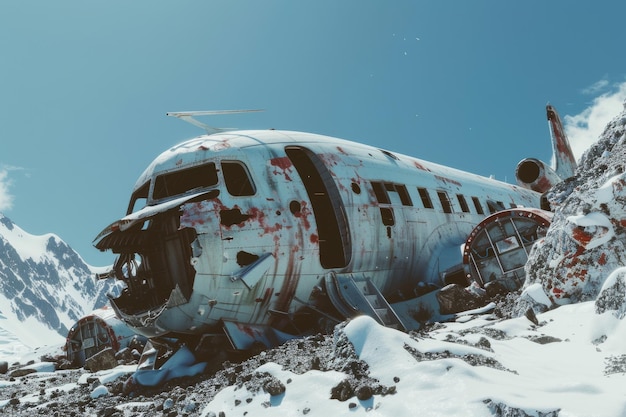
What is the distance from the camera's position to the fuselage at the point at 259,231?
973cm

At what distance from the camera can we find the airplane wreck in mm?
9789

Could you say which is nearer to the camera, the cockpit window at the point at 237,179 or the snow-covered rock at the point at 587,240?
the snow-covered rock at the point at 587,240

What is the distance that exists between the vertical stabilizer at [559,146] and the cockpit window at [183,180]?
1976 cm

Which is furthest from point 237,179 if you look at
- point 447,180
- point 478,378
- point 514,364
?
point 447,180

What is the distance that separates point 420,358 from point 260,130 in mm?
8246

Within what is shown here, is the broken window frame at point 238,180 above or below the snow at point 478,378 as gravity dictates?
above

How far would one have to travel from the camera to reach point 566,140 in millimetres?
25984

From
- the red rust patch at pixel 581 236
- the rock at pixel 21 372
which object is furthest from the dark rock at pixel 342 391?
the rock at pixel 21 372

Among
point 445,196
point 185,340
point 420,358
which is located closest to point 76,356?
point 185,340

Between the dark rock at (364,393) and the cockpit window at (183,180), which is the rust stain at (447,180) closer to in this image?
the cockpit window at (183,180)

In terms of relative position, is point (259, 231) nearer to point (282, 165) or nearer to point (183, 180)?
point (282, 165)

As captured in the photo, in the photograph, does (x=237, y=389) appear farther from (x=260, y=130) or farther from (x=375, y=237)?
(x=260, y=130)

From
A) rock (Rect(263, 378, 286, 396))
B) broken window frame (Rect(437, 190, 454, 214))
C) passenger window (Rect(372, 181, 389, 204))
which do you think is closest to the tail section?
broken window frame (Rect(437, 190, 454, 214))

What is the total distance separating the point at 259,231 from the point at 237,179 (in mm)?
1566
